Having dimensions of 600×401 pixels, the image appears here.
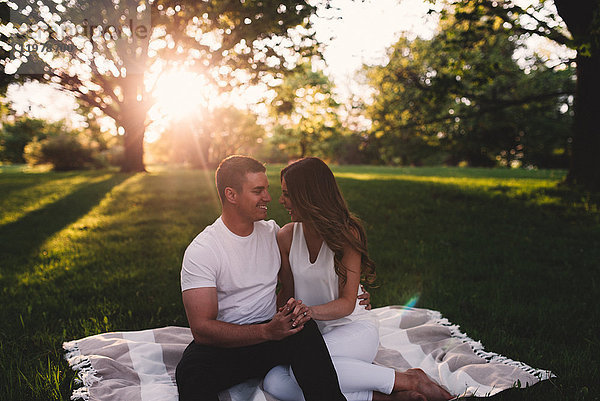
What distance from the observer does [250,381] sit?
3.51 metres

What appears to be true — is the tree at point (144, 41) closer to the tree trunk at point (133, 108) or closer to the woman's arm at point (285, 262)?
the tree trunk at point (133, 108)

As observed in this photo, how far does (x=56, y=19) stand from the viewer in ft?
32.2

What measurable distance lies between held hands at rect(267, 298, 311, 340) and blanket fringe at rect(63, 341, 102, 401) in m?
1.59

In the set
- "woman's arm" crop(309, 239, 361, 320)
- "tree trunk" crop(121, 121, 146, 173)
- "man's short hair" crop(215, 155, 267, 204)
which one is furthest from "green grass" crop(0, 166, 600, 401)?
"tree trunk" crop(121, 121, 146, 173)

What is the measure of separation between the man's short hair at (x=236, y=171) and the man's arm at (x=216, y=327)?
35.1 inches

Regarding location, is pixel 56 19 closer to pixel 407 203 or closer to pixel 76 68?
pixel 76 68

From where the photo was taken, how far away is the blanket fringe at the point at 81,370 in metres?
3.08

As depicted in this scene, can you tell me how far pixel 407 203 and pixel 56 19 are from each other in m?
10.4

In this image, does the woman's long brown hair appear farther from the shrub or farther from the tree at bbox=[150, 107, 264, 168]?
the tree at bbox=[150, 107, 264, 168]

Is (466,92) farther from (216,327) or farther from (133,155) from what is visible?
(133,155)

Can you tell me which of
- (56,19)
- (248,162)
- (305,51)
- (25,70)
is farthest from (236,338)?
(305,51)

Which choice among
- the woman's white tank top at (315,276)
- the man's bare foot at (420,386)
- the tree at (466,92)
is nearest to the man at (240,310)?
the woman's white tank top at (315,276)

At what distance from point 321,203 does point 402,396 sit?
1694 mm

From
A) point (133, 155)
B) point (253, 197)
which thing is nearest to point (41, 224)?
point (253, 197)
